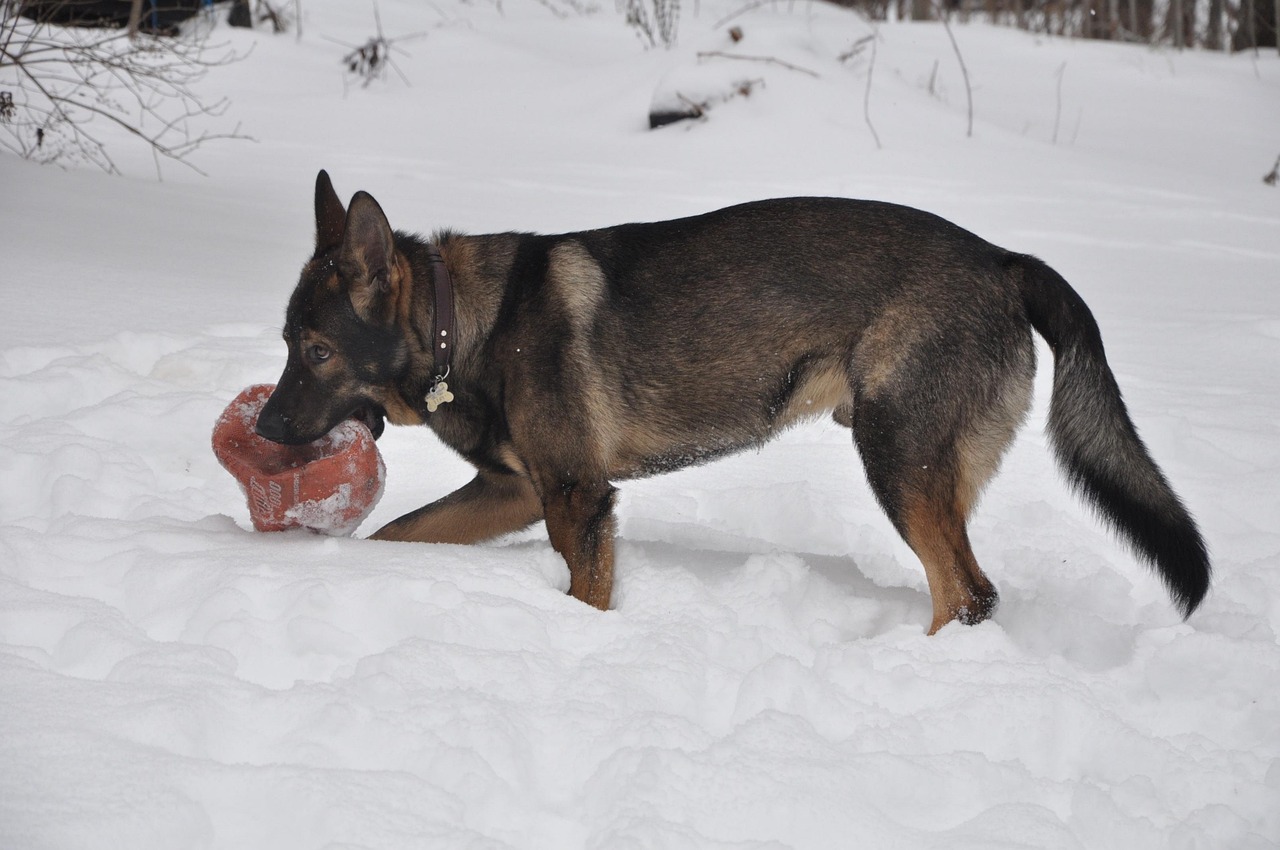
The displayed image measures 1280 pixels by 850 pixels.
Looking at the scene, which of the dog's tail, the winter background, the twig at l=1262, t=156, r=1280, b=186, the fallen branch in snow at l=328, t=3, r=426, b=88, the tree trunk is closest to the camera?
the winter background

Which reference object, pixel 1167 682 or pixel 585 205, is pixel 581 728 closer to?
pixel 1167 682

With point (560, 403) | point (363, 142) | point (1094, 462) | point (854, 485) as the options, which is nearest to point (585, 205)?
point (363, 142)

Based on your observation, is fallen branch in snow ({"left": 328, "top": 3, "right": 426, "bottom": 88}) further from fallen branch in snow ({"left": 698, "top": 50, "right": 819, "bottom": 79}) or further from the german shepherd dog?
the german shepherd dog

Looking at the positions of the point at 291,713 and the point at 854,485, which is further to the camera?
the point at 854,485

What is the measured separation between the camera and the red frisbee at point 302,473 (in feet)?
11.5

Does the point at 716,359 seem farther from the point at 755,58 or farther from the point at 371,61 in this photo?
the point at 371,61

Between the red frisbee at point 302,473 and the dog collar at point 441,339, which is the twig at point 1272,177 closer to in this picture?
→ the dog collar at point 441,339

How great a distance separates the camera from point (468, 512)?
404cm

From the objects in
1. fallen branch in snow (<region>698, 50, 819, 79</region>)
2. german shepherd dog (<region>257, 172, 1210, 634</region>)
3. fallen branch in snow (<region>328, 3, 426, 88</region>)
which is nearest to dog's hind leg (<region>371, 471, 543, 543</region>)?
german shepherd dog (<region>257, 172, 1210, 634</region>)

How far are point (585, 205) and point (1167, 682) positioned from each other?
6182mm

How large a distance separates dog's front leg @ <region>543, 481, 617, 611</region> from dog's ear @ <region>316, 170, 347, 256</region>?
110 centimetres

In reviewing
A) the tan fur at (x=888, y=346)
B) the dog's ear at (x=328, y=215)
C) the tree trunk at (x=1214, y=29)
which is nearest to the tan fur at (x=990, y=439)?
the tan fur at (x=888, y=346)

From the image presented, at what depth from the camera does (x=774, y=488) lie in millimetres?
4633

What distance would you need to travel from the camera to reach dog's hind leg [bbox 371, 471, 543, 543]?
4008 mm
